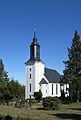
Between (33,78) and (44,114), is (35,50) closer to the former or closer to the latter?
(33,78)

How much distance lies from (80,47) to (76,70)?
Answer: 16.9 ft

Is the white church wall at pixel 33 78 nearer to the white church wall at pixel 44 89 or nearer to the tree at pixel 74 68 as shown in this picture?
the white church wall at pixel 44 89

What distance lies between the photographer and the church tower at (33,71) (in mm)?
90375

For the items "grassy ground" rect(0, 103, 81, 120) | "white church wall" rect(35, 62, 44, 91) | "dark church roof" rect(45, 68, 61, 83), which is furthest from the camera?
"dark church roof" rect(45, 68, 61, 83)

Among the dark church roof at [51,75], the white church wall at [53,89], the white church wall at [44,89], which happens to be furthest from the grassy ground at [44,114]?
the dark church roof at [51,75]

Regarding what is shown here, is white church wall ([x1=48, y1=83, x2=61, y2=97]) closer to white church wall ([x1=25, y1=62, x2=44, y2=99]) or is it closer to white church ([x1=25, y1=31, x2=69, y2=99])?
white church ([x1=25, y1=31, x2=69, y2=99])

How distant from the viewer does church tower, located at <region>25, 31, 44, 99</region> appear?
297ft

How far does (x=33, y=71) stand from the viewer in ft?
Answer: 300

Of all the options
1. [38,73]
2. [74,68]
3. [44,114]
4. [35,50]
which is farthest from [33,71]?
[44,114]

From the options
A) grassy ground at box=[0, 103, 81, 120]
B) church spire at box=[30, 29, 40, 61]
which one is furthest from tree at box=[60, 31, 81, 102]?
church spire at box=[30, 29, 40, 61]

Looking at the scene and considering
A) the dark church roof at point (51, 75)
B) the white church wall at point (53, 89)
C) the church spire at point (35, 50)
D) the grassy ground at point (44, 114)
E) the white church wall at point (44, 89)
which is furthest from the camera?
the dark church roof at point (51, 75)

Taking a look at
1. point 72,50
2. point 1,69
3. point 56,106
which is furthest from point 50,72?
point 56,106

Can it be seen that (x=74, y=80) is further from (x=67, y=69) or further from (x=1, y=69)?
(x=1, y=69)

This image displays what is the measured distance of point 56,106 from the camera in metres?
39.2
